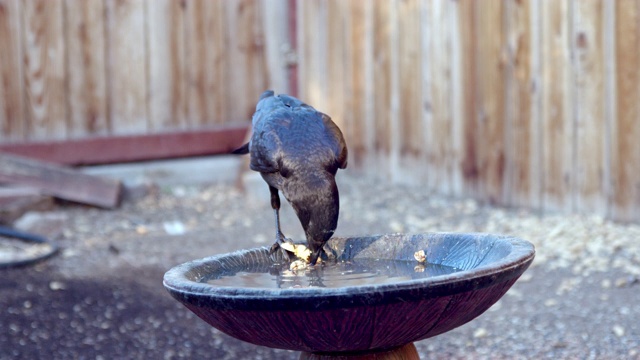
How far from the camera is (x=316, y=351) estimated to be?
7.41 ft

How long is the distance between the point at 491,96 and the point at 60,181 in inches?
118

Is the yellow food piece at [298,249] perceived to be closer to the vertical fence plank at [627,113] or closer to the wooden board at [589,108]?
the vertical fence plank at [627,113]

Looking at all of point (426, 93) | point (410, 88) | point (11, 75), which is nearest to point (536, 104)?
point (426, 93)

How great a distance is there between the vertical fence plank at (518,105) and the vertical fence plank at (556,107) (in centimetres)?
13

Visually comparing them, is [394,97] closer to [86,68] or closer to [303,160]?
[86,68]

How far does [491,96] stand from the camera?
234 inches

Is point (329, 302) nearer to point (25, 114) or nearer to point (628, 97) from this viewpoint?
point (628, 97)

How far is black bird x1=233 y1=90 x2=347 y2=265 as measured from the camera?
247 cm

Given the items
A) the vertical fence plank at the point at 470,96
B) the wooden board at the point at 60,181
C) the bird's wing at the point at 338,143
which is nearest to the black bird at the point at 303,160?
the bird's wing at the point at 338,143

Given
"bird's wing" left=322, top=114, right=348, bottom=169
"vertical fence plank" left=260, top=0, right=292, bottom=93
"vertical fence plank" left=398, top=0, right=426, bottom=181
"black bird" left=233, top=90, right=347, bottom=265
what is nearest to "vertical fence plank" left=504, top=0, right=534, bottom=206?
"vertical fence plank" left=398, top=0, right=426, bottom=181

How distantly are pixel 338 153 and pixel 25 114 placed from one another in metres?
4.58

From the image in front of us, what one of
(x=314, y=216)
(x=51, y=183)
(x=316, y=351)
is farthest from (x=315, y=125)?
(x=51, y=183)

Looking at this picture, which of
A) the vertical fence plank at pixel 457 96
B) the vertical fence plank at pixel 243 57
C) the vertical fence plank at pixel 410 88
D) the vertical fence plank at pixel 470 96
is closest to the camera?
the vertical fence plank at pixel 470 96

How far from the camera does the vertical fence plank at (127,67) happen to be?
6859mm
